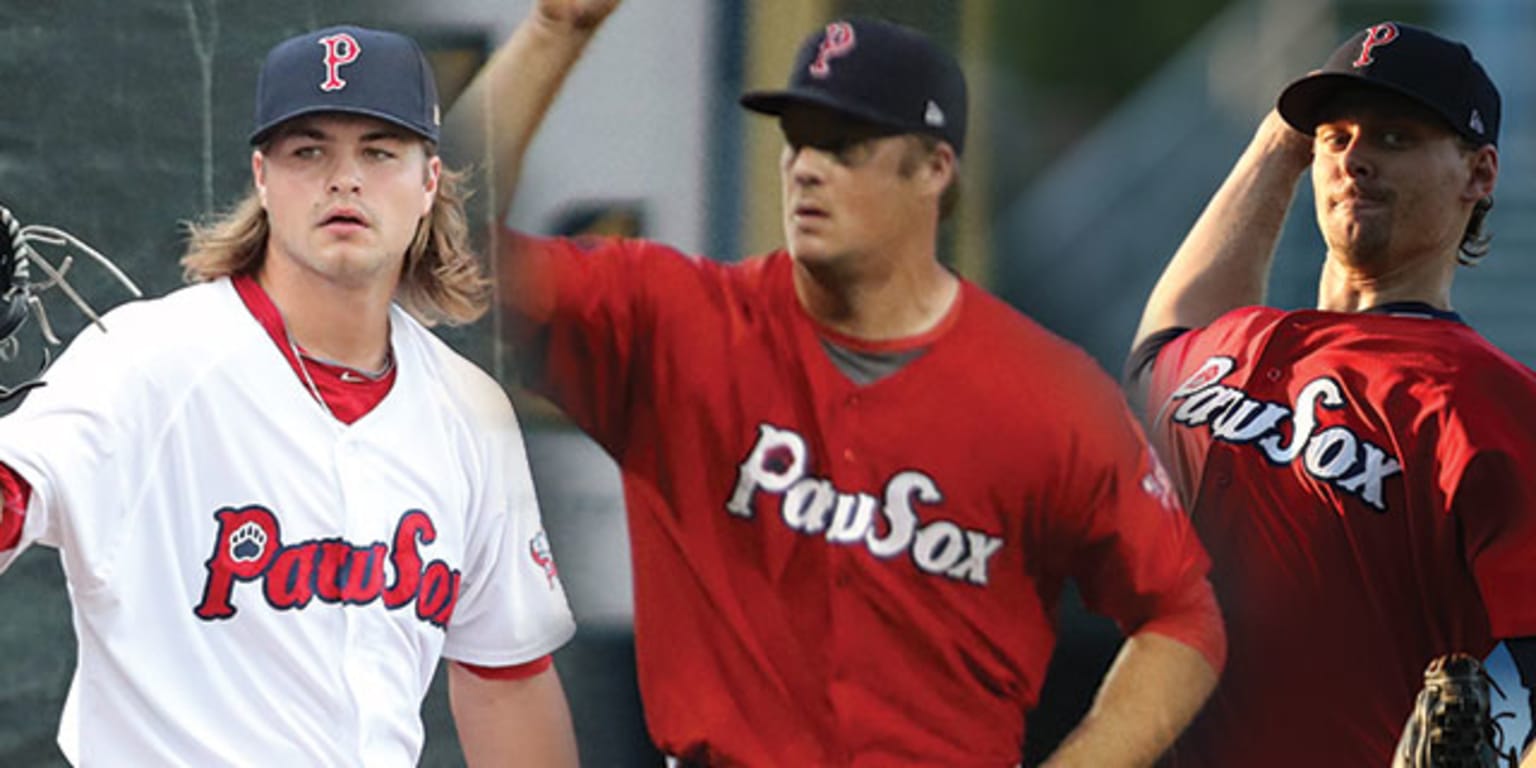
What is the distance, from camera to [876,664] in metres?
3.29

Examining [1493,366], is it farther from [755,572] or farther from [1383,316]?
[755,572]

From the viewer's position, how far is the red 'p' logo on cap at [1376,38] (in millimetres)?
3416

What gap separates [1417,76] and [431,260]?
1264 mm

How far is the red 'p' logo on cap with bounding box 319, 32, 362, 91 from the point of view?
333 centimetres

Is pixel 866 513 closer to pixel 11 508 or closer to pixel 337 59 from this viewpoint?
pixel 337 59

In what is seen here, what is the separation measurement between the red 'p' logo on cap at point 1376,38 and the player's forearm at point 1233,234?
13cm

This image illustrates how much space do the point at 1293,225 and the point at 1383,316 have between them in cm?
16

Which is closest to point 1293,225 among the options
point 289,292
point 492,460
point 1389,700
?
point 1389,700

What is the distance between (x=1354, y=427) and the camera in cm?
345

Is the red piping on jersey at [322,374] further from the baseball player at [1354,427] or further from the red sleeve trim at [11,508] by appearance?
the baseball player at [1354,427]

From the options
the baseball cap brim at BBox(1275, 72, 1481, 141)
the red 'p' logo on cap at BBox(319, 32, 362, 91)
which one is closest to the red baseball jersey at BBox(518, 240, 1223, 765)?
the red 'p' logo on cap at BBox(319, 32, 362, 91)

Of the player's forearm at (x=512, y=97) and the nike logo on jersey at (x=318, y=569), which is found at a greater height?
the player's forearm at (x=512, y=97)

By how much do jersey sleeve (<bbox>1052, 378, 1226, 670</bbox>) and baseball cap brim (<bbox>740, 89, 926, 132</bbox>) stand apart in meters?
0.44

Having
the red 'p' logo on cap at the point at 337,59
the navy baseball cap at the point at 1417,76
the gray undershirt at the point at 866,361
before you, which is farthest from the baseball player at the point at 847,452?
the navy baseball cap at the point at 1417,76
